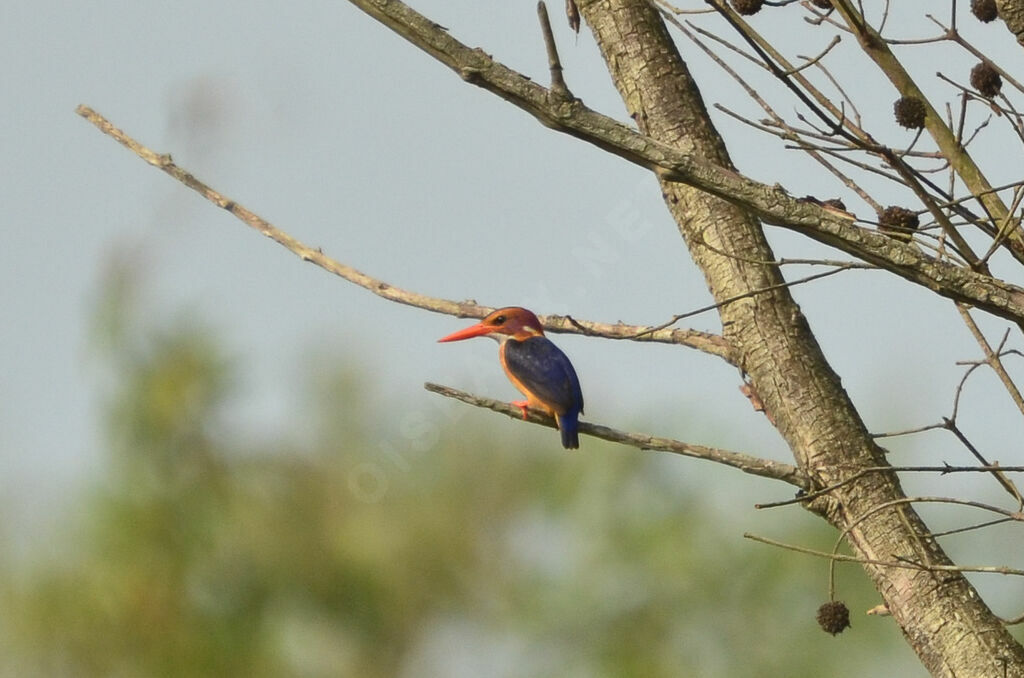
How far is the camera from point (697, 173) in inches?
77.4

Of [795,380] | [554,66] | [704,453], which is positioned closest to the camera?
[554,66]

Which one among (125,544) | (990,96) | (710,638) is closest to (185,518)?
(125,544)

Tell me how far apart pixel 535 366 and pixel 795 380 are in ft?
3.91

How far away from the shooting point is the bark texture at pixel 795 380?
8.97ft

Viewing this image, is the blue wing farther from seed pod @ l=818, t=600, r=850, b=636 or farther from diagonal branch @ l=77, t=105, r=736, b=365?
seed pod @ l=818, t=600, r=850, b=636

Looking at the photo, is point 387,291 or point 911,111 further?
point 387,291

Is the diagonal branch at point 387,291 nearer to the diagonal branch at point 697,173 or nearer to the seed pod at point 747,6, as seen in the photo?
the seed pod at point 747,6

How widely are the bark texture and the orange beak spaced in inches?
50.8

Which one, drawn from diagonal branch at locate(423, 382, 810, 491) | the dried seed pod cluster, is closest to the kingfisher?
diagonal branch at locate(423, 382, 810, 491)

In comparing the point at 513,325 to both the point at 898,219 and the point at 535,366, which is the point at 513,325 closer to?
the point at 535,366

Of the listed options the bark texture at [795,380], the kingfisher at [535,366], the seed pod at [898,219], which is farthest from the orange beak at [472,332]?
the seed pod at [898,219]

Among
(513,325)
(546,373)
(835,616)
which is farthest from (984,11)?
(513,325)

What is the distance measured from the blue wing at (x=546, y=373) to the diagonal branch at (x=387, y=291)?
1.33ft

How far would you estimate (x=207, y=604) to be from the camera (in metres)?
8.42
